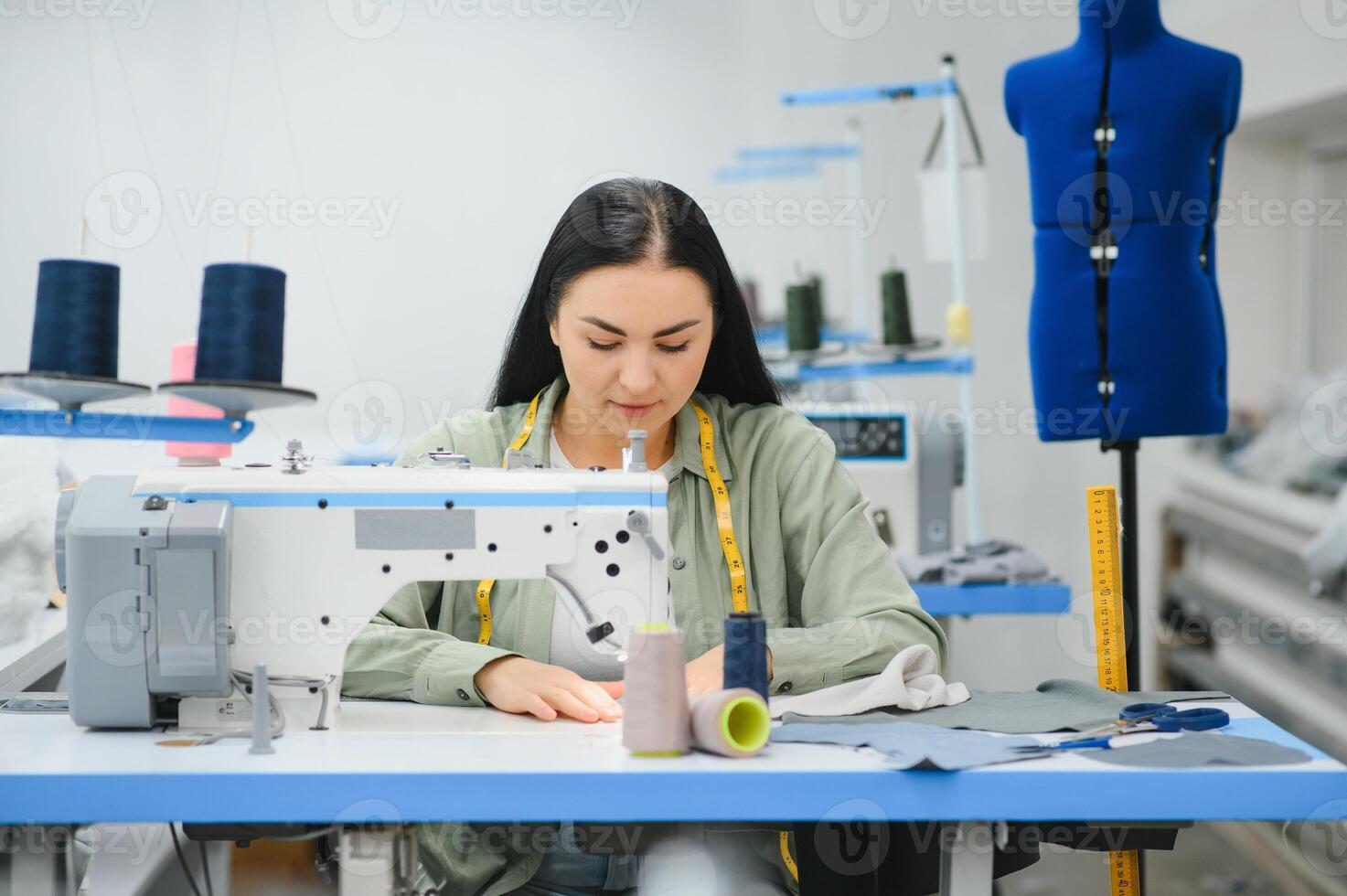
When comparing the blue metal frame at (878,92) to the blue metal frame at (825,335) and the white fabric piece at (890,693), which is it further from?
the white fabric piece at (890,693)

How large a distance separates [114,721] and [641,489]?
65cm

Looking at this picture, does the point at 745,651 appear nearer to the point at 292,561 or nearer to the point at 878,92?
the point at 292,561

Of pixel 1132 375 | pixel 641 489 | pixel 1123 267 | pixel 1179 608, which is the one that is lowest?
pixel 1179 608

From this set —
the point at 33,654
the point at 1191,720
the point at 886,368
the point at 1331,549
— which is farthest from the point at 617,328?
the point at 1331,549

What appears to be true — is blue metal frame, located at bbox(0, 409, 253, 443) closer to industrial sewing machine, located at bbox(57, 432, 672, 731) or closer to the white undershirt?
industrial sewing machine, located at bbox(57, 432, 672, 731)

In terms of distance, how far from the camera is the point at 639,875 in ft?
4.96

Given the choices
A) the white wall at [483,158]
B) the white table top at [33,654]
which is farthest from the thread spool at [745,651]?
the white wall at [483,158]

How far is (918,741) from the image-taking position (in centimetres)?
133

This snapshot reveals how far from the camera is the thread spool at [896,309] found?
3914mm

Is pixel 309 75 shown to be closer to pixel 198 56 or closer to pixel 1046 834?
pixel 198 56

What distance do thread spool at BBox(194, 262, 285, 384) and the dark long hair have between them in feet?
1.52

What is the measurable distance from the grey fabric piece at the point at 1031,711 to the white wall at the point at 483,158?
265cm

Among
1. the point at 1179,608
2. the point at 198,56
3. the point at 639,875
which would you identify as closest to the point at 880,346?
the point at 1179,608

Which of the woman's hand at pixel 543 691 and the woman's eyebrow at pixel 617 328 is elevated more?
the woman's eyebrow at pixel 617 328
